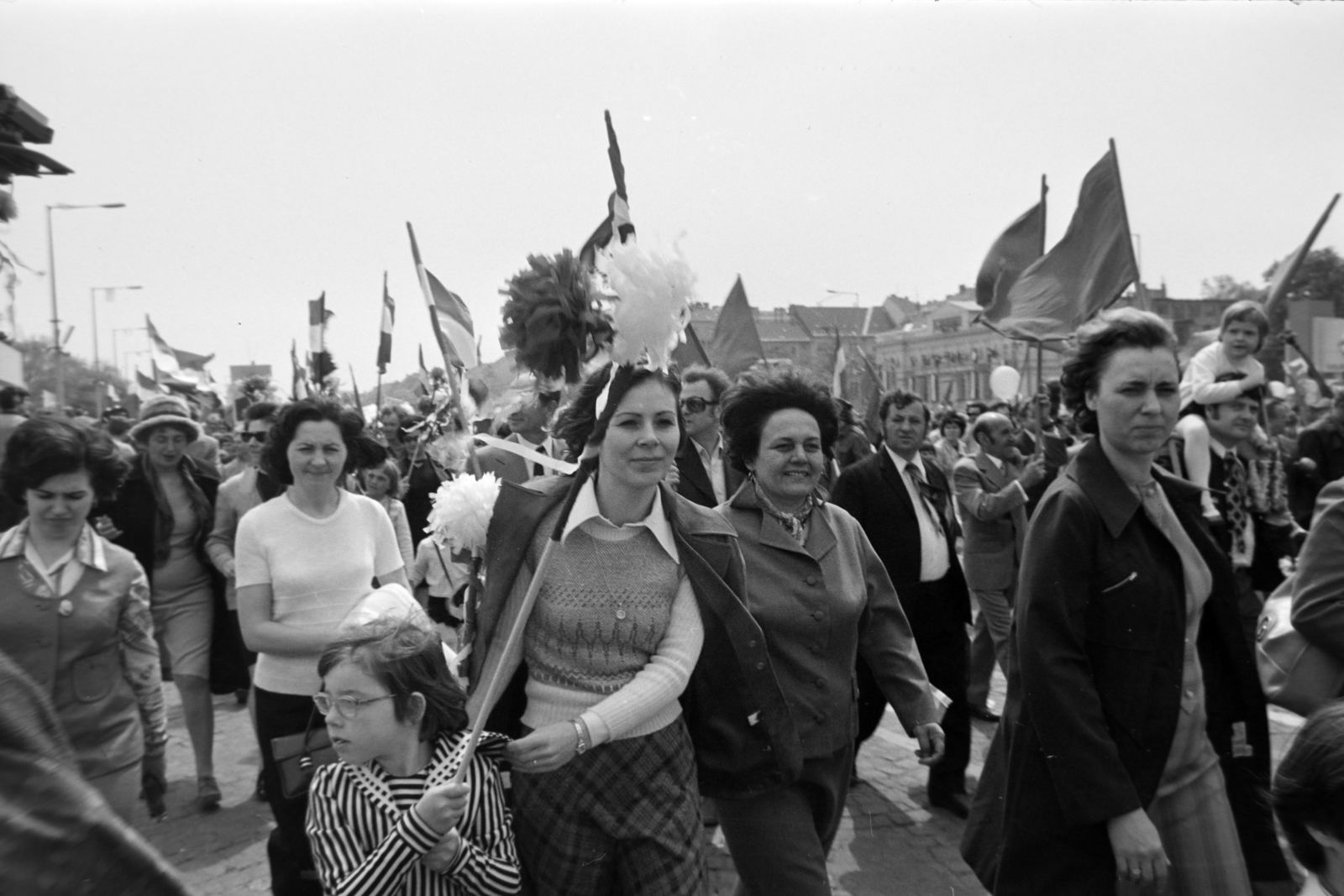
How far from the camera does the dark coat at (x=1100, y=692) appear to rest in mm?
2529

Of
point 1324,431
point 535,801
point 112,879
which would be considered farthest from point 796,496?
point 1324,431

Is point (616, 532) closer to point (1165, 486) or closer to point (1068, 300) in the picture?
point (1165, 486)

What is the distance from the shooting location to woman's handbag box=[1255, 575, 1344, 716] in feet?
8.50

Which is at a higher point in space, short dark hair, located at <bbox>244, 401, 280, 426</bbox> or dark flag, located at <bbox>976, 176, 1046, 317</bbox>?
dark flag, located at <bbox>976, 176, 1046, 317</bbox>

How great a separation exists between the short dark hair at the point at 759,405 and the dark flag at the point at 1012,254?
3.55m

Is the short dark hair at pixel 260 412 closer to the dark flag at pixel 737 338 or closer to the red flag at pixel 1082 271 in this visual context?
the dark flag at pixel 737 338

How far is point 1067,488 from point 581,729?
1.46 metres

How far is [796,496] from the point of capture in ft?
10.9

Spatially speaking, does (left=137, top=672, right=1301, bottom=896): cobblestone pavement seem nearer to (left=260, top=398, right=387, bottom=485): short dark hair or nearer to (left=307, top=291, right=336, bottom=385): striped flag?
(left=260, top=398, right=387, bottom=485): short dark hair

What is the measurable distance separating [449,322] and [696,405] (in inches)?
65.8

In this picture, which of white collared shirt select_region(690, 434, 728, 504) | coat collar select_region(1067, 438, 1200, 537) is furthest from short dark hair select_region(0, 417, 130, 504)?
coat collar select_region(1067, 438, 1200, 537)

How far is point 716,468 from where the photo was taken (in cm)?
570

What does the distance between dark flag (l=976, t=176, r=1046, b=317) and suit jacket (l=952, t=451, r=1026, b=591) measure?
126 centimetres

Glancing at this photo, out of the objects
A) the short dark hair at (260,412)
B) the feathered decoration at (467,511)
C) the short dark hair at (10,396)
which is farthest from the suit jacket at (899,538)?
the short dark hair at (10,396)
